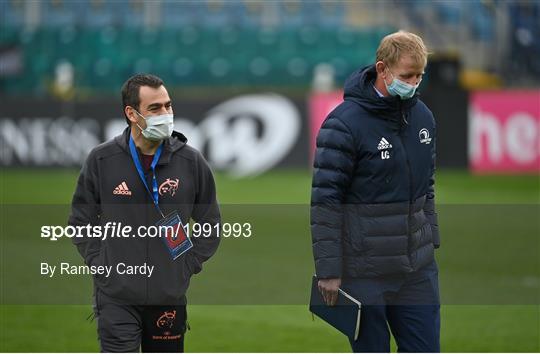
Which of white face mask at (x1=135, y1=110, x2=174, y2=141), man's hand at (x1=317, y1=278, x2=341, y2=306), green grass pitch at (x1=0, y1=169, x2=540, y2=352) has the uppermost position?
white face mask at (x1=135, y1=110, x2=174, y2=141)

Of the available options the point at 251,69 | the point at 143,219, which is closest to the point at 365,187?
the point at 143,219

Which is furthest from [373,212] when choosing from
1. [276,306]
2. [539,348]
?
[276,306]

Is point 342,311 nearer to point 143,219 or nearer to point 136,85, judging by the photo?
point 143,219

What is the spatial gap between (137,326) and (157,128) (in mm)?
966

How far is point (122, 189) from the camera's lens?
5.25m

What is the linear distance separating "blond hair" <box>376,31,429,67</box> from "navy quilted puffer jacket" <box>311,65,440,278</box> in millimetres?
151

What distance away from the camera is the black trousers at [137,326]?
5203 millimetres

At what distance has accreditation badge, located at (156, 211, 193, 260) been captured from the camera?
5.25 metres

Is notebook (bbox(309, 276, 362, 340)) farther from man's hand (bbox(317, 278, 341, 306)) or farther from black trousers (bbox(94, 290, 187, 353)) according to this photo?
black trousers (bbox(94, 290, 187, 353))

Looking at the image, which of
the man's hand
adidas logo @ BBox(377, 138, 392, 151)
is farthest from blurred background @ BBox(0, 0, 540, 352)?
adidas logo @ BBox(377, 138, 392, 151)

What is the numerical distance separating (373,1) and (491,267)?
51.5 feet

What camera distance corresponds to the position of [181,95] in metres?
23.0

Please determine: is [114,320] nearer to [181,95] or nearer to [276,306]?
[276,306]

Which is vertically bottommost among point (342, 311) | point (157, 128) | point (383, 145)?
point (342, 311)
